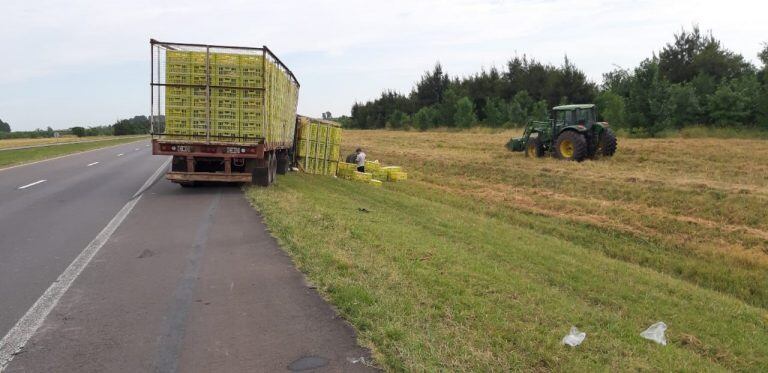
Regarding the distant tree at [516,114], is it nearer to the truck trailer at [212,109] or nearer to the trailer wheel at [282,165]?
the trailer wheel at [282,165]

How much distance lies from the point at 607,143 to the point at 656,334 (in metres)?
20.4

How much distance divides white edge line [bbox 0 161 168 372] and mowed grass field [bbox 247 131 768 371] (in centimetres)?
254

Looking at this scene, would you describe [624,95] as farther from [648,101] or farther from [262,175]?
[262,175]

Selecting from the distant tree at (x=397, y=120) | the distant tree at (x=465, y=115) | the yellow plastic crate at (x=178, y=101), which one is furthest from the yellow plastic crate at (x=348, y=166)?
the distant tree at (x=397, y=120)

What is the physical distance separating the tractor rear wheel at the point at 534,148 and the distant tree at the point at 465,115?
114 feet

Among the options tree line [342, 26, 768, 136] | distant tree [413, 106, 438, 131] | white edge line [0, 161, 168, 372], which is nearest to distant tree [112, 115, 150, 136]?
tree line [342, 26, 768, 136]

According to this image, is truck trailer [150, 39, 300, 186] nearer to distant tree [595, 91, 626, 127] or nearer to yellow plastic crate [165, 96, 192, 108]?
yellow plastic crate [165, 96, 192, 108]

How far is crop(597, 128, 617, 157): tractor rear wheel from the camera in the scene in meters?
25.5

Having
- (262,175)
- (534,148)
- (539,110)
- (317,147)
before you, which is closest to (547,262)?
(262,175)

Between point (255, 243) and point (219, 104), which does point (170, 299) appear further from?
point (219, 104)

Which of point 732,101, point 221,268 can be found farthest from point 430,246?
point 732,101

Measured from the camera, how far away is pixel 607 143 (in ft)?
83.6

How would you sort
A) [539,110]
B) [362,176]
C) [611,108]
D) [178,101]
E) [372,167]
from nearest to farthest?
[178,101]
[362,176]
[372,167]
[611,108]
[539,110]

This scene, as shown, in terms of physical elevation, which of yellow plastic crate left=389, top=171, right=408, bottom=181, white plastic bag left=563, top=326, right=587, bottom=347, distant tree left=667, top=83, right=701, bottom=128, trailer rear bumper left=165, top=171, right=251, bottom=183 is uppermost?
distant tree left=667, top=83, right=701, bottom=128
